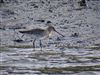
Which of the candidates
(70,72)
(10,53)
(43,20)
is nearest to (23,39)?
(10,53)

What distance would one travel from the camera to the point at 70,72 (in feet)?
29.2

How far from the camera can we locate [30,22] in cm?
1593

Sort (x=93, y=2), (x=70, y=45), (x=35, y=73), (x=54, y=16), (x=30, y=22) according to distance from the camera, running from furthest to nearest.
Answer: (x=93, y=2) → (x=54, y=16) → (x=30, y=22) → (x=70, y=45) → (x=35, y=73)

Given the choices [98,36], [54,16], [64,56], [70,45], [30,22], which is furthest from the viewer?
[54,16]

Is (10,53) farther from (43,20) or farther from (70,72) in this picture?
(43,20)

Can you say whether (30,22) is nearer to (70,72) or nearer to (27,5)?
(27,5)

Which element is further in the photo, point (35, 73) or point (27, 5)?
point (27, 5)

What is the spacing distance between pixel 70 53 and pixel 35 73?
7.92 feet

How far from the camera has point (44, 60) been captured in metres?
10.1

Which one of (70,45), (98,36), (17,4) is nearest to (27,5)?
(17,4)

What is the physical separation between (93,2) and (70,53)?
9620 mm

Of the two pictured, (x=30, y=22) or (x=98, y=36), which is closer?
(x=98, y=36)

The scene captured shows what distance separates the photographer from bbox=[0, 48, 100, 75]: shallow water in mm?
8914

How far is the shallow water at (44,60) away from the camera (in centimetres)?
891
